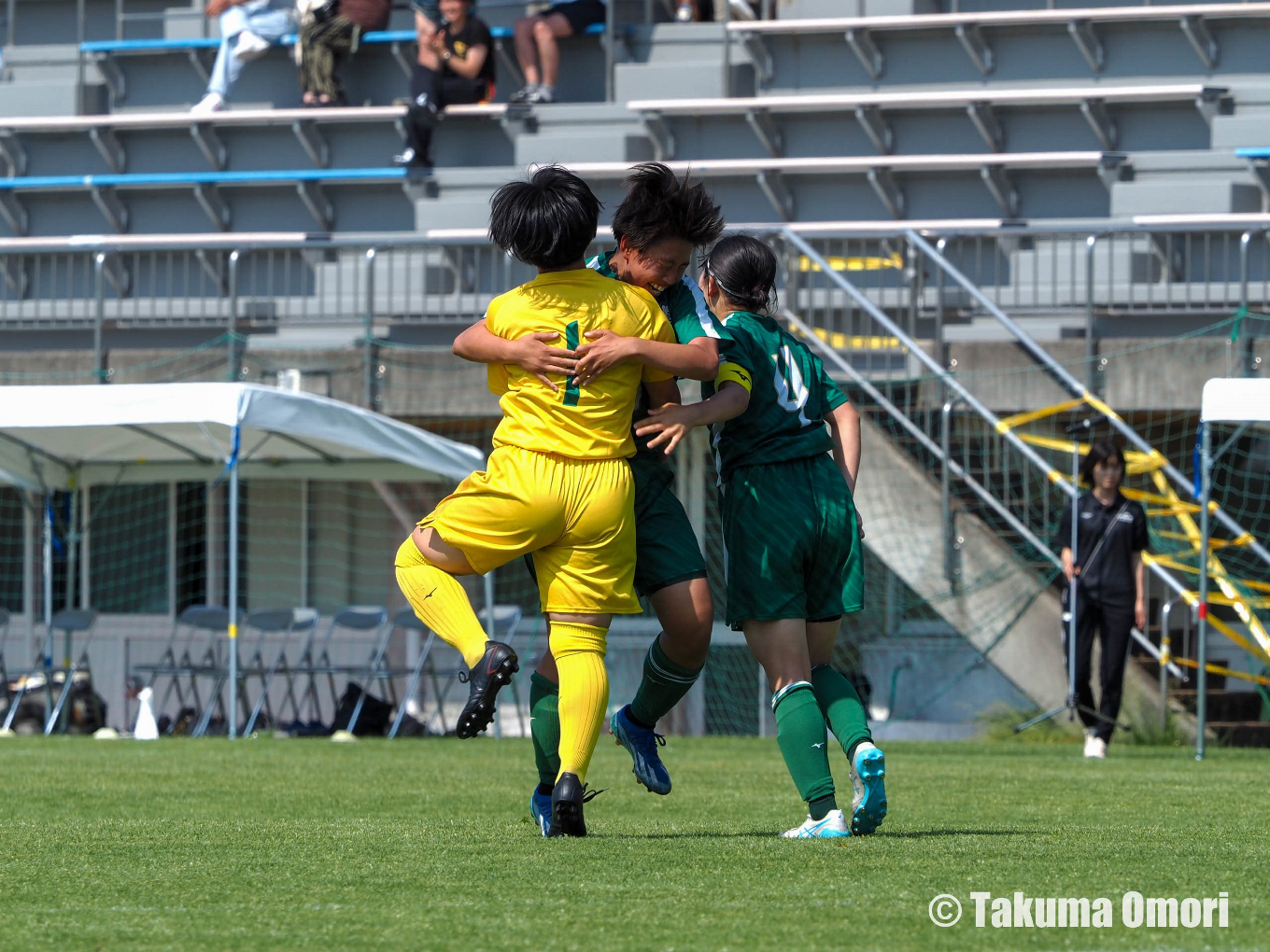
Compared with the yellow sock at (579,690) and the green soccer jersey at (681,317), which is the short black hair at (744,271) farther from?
the yellow sock at (579,690)

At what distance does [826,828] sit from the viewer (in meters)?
5.10

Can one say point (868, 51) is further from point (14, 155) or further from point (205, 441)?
point (14, 155)

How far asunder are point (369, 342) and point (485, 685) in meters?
9.98

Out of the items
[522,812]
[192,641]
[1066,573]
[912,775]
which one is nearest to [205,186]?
[192,641]

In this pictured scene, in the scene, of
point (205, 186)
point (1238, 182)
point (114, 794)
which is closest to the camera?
point (114, 794)

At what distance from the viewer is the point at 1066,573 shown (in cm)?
1129

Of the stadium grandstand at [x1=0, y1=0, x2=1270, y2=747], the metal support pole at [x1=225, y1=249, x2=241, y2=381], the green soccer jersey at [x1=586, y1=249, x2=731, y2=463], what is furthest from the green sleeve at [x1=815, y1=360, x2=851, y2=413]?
the metal support pole at [x1=225, y1=249, x2=241, y2=381]

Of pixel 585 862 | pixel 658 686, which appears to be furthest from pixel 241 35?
pixel 585 862

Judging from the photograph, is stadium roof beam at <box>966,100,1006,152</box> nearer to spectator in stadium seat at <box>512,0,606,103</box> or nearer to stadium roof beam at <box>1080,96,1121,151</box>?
stadium roof beam at <box>1080,96,1121,151</box>

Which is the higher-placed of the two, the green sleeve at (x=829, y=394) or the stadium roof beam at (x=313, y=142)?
the stadium roof beam at (x=313, y=142)

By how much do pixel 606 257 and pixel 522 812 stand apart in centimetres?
186

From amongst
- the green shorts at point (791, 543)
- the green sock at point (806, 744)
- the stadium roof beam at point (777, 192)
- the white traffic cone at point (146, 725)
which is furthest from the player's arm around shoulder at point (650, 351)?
the stadium roof beam at point (777, 192)

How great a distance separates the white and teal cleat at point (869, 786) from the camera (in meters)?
4.96

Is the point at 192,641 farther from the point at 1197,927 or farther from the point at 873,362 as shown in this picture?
the point at 1197,927
